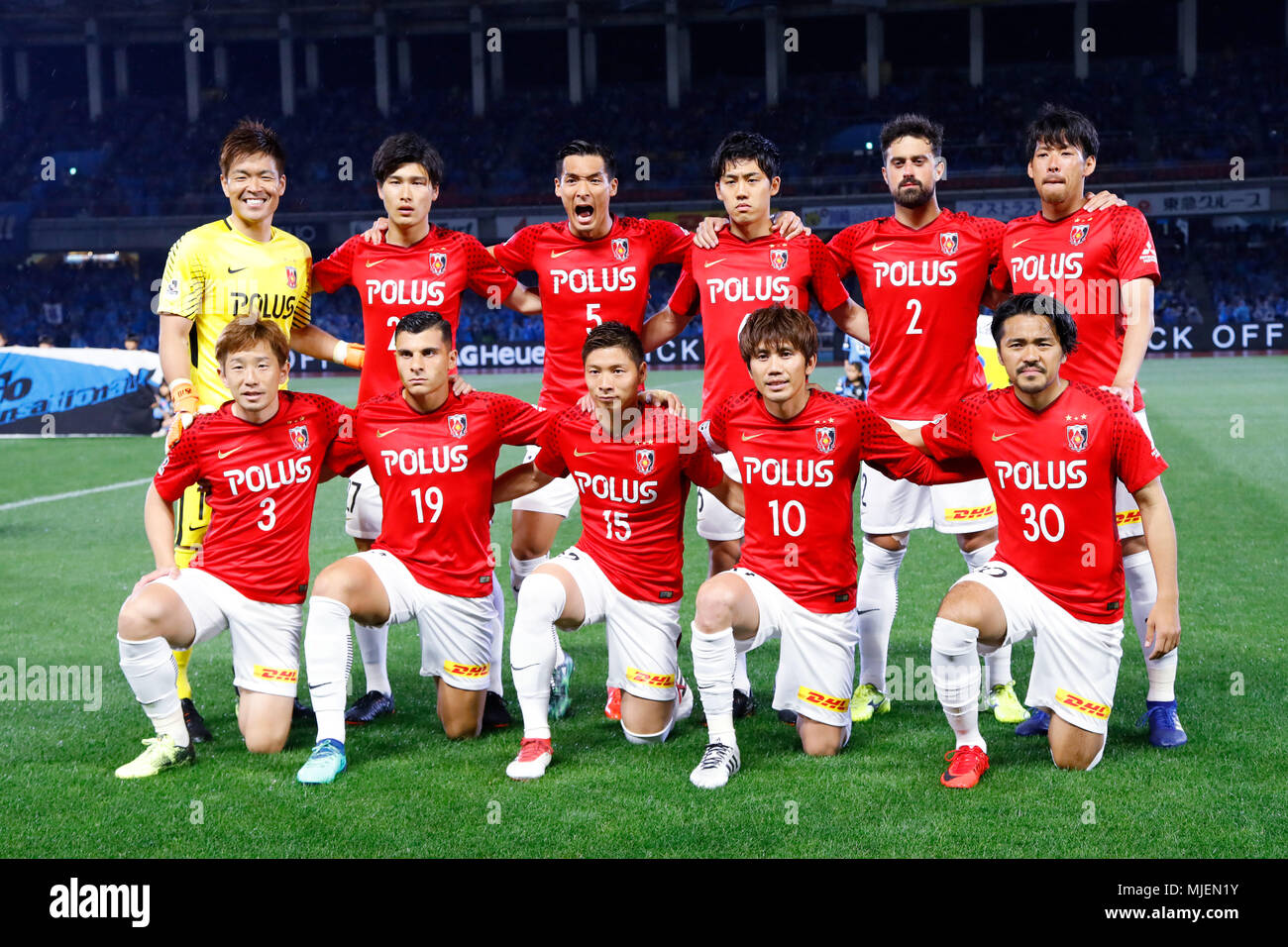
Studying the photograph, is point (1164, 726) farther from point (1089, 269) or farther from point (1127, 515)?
point (1089, 269)

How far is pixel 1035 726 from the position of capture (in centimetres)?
509

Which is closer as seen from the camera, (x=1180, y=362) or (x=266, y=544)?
(x=266, y=544)

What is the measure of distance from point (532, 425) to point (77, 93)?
43.2 metres

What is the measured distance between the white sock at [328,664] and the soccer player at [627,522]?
0.67m

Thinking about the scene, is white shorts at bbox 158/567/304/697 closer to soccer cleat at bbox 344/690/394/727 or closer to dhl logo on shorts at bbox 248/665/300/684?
dhl logo on shorts at bbox 248/665/300/684

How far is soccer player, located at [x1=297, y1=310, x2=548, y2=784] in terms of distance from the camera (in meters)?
5.01

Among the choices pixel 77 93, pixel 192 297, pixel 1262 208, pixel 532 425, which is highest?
pixel 77 93

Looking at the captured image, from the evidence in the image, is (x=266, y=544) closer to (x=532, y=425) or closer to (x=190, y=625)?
(x=190, y=625)

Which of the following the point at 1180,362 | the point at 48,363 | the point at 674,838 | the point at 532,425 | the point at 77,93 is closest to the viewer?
the point at 674,838

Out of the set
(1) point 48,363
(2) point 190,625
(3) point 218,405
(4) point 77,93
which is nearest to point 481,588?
(2) point 190,625

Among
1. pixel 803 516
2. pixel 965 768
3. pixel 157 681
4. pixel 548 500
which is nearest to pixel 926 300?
pixel 803 516

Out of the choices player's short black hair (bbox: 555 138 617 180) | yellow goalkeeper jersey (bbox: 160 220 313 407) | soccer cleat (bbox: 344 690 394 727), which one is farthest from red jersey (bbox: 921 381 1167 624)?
yellow goalkeeper jersey (bbox: 160 220 313 407)

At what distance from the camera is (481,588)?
201 inches

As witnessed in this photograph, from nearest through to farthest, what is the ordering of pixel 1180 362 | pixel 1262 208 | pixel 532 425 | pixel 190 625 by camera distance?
1. pixel 190 625
2. pixel 532 425
3. pixel 1180 362
4. pixel 1262 208
